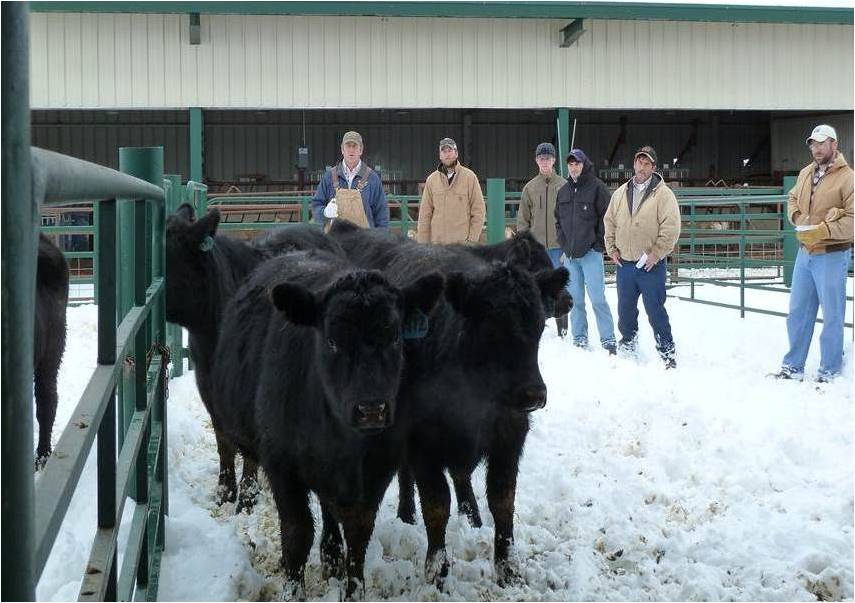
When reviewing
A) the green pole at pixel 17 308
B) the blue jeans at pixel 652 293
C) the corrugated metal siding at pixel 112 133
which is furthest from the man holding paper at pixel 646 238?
the corrugated metal siding at pixel 112 133

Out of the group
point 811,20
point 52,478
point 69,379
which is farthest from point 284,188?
point 52,478

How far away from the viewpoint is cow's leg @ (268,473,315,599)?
14.9 feet

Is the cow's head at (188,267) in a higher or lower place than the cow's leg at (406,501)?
higher

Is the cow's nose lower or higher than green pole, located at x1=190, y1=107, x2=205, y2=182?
lower

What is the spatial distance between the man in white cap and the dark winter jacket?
85.5 inches

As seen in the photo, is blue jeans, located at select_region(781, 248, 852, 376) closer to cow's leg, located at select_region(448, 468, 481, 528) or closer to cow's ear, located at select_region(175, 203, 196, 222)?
cow's leg, located at select_region(448, 468, 481, 528)

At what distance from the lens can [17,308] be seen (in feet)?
4.33

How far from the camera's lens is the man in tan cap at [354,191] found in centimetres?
916

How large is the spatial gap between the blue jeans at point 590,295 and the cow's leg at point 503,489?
5727 millimetres

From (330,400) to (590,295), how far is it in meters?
7.13

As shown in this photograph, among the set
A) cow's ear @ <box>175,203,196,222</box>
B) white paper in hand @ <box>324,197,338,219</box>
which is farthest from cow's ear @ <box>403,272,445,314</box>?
white paper in hand @ <box>324,197,338,219</box>

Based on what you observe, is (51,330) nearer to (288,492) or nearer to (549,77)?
(288,492)

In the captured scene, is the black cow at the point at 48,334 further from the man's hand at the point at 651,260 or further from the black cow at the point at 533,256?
the man's hand at the point at 651,260

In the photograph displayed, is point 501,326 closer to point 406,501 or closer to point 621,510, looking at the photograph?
point 406,501
